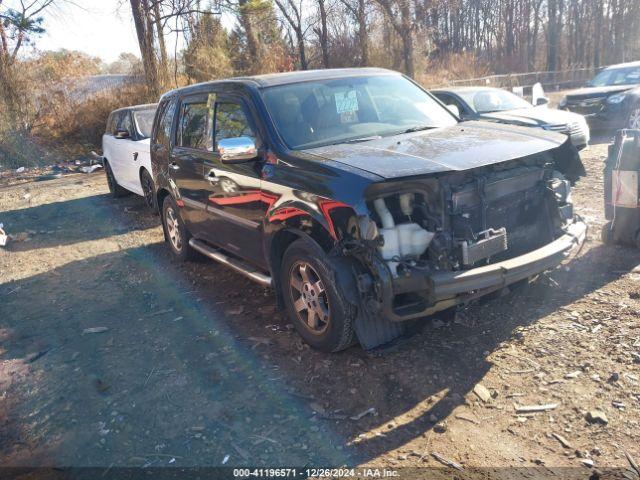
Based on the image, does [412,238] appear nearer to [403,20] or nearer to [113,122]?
[113,122]

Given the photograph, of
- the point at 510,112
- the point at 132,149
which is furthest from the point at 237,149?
the point at 510,112

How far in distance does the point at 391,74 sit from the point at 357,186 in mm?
2483

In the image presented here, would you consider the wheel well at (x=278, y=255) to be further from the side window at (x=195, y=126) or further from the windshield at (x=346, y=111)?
the side window at (x=195, y=126)

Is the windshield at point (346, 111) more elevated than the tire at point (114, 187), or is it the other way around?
the windshield at point (346, 111)

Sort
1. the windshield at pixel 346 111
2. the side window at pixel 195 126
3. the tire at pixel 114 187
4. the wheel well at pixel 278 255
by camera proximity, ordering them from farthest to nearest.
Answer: the tire at pixel 114 187
the side window at pixel 195 126
the windshield at pixel 346 111
the wheel well at pixel 278 255

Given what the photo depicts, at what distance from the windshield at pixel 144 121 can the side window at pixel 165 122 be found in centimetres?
299

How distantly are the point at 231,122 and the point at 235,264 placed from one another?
1.31 m

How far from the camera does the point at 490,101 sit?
35.7 ft

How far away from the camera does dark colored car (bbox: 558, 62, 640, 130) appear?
12445 mm

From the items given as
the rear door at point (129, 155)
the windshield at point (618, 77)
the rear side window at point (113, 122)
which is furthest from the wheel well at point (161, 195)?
the windshield at point (618, 77)

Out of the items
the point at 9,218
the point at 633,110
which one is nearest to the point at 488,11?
the point at 633,110

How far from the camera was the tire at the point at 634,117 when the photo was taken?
1220 cm

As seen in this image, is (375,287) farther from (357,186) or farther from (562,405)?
(562,405)

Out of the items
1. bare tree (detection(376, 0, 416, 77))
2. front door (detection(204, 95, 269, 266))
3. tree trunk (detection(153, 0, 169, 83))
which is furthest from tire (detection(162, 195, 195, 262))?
bare tree (detection(376, 0, 416, 77))
